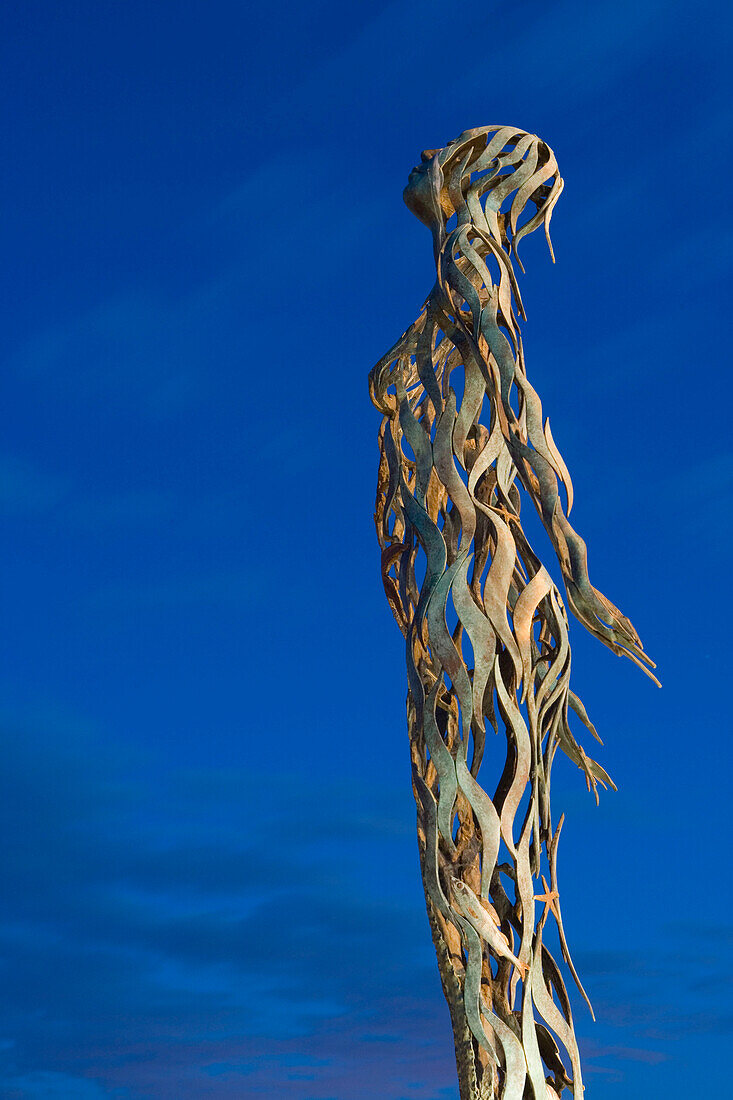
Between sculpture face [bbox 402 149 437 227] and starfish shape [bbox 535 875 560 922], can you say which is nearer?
starfish shape [bbox 535 875 560 922]

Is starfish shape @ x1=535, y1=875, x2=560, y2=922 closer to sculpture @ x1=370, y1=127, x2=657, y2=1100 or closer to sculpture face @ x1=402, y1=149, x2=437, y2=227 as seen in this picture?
sculpture @ x1=370, y1=127, x2=657, y2=1100

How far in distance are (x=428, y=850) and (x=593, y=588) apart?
94 cm

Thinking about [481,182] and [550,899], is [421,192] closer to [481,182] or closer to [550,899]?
[481,182]

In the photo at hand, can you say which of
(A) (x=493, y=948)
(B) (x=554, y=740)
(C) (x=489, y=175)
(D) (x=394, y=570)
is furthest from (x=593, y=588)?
(C) (x=489, y=175)

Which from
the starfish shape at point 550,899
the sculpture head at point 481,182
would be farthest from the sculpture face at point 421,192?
the starfish shape at point 550,899

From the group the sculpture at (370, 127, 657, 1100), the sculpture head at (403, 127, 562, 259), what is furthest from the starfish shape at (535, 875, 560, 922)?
the sculpture head at (403, 127, 562, 259)

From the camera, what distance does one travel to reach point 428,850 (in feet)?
12.2

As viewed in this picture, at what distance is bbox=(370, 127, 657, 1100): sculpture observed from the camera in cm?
360

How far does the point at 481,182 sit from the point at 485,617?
158 cm

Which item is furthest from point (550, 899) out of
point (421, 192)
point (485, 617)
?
point (421, 192)

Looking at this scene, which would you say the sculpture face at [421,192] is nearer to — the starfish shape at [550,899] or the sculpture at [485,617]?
the sculpture at [485,617]

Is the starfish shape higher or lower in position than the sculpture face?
lower

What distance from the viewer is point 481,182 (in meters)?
4.35

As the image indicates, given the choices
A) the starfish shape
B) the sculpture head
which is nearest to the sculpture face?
the sculpture head
